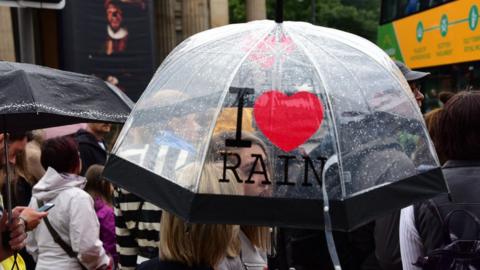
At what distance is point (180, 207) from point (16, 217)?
171 centimetres

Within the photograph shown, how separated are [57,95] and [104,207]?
2.14 metres

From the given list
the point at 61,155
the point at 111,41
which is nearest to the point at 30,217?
the point at 61,155

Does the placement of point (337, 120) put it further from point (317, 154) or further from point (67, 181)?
point (67, 181)

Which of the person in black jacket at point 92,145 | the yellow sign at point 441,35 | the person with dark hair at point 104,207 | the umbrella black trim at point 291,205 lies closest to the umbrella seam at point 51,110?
the umbrella black trim at point 291,205

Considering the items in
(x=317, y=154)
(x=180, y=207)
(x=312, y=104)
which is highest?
(x=312, y=104)

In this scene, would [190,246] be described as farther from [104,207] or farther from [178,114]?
[104,207]

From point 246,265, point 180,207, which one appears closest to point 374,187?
point 180,207

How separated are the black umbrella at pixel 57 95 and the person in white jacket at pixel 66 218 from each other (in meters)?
1.04

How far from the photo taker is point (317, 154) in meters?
2.51

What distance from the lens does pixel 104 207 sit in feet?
18.3

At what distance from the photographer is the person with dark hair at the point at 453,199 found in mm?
3004

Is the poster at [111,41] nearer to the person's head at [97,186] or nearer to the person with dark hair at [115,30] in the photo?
the person with dark hair at [115,30]

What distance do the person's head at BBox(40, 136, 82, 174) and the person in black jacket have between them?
276cm

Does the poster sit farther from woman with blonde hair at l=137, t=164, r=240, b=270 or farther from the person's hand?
woman with blonde hair at l=137, t=164, r=240, b=270
